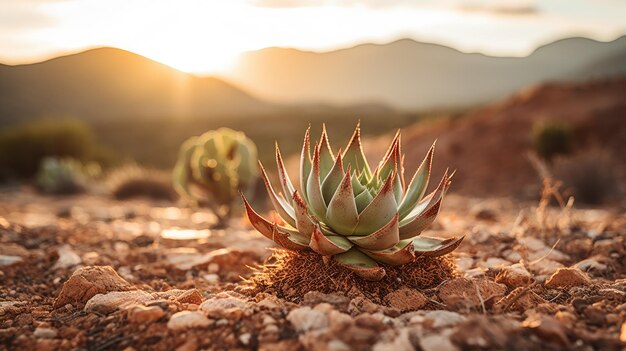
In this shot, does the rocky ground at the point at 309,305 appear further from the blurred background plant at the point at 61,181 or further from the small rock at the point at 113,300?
the blurred background plant at the point at 61,181

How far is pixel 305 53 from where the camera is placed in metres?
104

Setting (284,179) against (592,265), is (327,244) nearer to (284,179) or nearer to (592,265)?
(284,179)

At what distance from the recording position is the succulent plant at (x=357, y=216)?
9.59 feet

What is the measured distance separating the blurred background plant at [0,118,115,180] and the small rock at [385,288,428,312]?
1981cm

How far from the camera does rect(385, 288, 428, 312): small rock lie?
2857mm

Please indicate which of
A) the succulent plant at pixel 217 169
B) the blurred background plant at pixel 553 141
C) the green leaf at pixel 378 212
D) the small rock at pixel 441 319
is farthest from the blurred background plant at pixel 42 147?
the small rock at pixel 441 319

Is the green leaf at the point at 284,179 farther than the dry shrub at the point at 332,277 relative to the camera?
Yes

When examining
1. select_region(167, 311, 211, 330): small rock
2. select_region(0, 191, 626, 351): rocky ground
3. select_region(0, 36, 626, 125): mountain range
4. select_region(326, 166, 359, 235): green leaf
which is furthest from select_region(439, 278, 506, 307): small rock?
select_region(0, 36, 626, 125): mountain range

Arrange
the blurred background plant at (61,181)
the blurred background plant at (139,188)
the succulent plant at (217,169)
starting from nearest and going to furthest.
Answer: the succulent plant at (217,169) < the blurred background plant at (139,188) < the blurred background plant at (61,181)

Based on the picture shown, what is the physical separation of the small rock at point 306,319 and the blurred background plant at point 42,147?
65.1ft

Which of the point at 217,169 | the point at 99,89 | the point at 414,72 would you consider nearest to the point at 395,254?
the point at 217,169

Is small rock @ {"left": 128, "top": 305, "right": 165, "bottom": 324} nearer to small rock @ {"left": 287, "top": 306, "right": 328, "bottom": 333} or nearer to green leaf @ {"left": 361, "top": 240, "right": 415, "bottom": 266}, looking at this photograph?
small rock @ {"left": 287, "top": 306, "right": 328, "bottom": 333}

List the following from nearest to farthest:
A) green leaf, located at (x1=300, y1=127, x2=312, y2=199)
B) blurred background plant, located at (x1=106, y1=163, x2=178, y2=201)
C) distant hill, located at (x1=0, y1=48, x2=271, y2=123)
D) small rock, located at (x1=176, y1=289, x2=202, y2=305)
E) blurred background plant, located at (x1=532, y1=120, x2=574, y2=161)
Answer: small rock, located at (x1=176, y1=289, x2=202, y2=305), green leaf, located at (x1=300, y1=127, x2=312, y2=199), blurred background plant, located at (x1=106, y1=163, x2=178, y2=201), blurred background plant, located at (x1=532, y1=120, x2=574, y2=161), distant hill, located at (x1=0, y1=48, x2=271, y2=123)

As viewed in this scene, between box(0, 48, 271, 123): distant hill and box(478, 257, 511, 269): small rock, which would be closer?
box(478, 257, 511, 269): small rock
